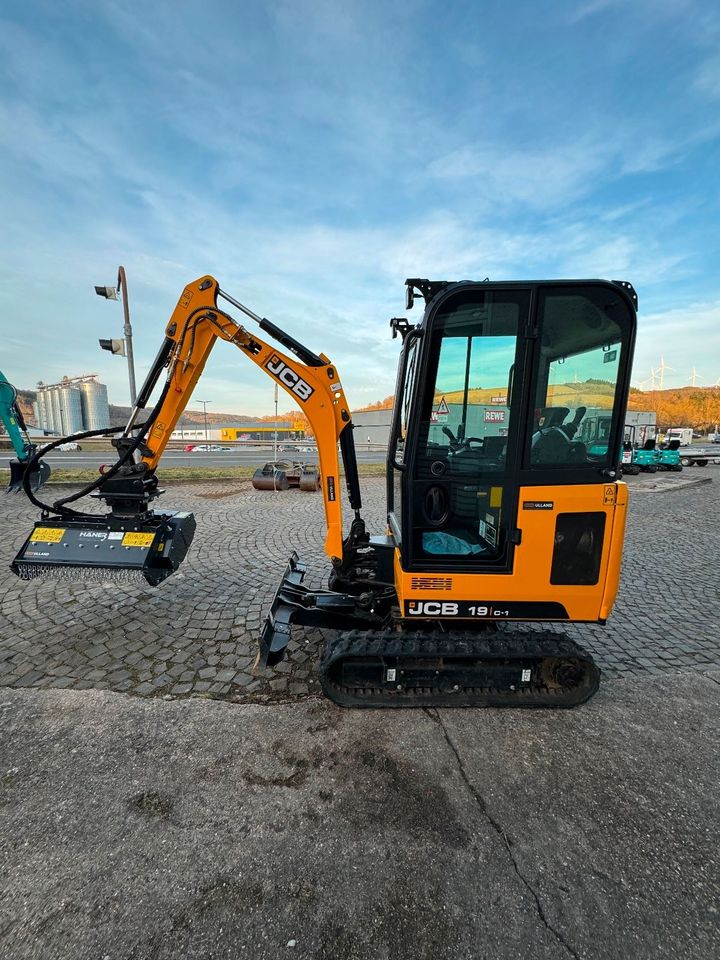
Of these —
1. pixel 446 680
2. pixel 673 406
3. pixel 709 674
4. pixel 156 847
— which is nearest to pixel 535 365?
pixel 446 680

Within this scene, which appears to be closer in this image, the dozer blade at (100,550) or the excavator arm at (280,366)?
the excavator arm at (280,366)

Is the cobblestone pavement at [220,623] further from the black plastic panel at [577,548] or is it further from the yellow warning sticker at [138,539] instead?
the black plastic panel at [577,548]

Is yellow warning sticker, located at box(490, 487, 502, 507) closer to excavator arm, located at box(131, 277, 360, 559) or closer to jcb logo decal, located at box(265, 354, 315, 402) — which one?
excavator arm, located at box(131, 277, 360, 559)

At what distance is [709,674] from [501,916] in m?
3.09

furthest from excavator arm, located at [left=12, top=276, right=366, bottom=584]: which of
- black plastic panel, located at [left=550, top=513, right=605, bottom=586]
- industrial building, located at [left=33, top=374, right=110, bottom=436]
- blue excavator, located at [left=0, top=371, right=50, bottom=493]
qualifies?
industrial building, located at [left=33, top=374, right=110, bottom=436]

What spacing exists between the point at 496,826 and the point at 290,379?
11.3ft

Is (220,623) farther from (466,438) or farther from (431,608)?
(466,438)

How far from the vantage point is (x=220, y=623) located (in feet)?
14.8

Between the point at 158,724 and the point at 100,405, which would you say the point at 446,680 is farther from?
the point at 100,405

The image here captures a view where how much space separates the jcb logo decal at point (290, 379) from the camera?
3.74 metres

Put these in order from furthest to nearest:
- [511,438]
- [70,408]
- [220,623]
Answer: [70,408], [220,623], [511,438]

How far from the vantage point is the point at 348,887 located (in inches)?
78.3

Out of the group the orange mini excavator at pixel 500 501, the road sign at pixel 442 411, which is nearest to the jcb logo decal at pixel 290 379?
the orange mini excavator at pixel 500 501

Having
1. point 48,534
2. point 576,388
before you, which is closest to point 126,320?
point 48,534
